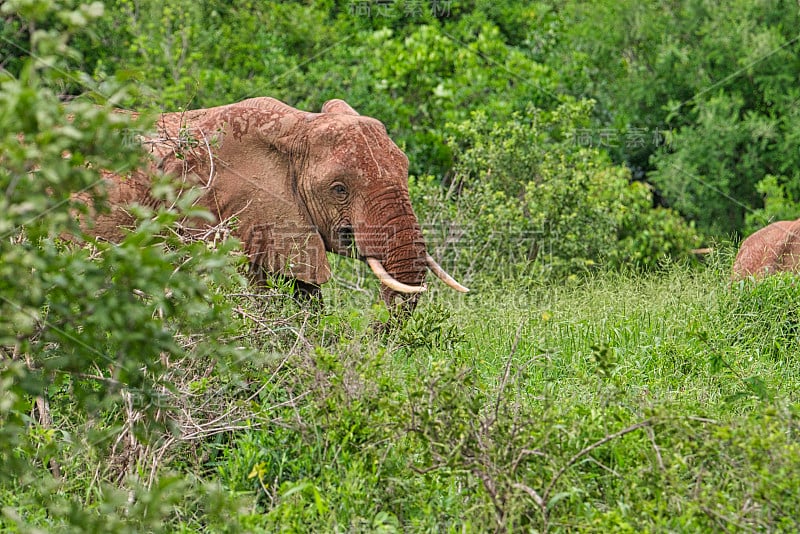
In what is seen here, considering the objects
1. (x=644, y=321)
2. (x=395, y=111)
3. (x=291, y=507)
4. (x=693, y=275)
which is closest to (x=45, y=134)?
(x=291, y=507)

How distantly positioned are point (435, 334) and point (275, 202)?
1453 mm

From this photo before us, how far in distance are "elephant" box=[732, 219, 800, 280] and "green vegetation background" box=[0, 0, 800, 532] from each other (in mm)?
242

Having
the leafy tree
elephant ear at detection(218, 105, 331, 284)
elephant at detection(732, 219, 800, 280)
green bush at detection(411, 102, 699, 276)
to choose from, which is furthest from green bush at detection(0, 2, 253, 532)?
the leafy tree

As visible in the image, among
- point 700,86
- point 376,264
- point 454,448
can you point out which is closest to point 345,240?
point 376,264

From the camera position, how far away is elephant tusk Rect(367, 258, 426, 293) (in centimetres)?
667

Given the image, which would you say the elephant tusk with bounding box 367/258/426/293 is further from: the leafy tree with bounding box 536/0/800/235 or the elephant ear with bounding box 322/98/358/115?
the leafy tree with bounding box 536/0/800/235

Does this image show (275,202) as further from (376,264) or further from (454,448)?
(454,448)

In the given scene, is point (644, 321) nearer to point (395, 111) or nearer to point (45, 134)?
point (45, 134)

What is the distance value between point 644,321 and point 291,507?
361 centimetres

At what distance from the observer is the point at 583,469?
14.9 feet

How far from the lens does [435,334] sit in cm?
618

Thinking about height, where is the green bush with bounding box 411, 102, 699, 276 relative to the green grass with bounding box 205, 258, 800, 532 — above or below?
below

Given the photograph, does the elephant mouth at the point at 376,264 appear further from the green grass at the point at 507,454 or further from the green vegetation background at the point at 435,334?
the green grass at the point at 507,454

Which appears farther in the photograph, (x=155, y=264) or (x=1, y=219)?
(x=155, y=264)
